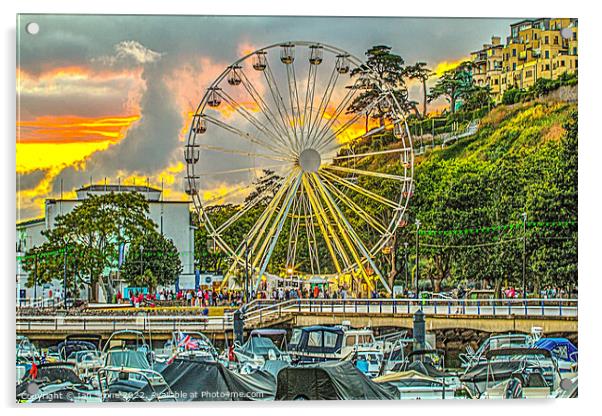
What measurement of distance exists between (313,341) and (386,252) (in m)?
1.20

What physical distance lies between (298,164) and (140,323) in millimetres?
2129

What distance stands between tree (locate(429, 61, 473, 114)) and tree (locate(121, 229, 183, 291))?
2869 millimetres

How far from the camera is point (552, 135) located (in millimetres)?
11875

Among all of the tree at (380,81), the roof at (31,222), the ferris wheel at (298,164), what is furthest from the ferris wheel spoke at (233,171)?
the roof at (31,222)

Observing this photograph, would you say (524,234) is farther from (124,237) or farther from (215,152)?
(124,237)

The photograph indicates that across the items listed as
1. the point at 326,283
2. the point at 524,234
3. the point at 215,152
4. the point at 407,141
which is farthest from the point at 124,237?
the point at 524,234

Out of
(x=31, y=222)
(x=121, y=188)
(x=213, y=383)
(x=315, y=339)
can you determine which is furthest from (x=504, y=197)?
(x=31, y=222)

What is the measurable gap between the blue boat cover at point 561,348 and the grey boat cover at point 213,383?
8.27 feet

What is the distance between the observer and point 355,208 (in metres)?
12.7

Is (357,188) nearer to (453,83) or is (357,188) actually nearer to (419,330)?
(453,83)

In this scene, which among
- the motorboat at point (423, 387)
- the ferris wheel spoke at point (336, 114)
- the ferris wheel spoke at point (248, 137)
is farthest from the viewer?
the ferris wheel spoke at point (336, 114)

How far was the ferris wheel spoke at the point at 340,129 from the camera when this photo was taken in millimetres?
12219

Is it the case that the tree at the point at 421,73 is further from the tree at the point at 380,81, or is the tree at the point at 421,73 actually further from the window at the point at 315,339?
the window at the point at 315,339

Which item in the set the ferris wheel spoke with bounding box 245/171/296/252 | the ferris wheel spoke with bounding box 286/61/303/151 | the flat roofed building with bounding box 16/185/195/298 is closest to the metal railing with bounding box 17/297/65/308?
the flat roofed building with bounding box 16/185/195/298
